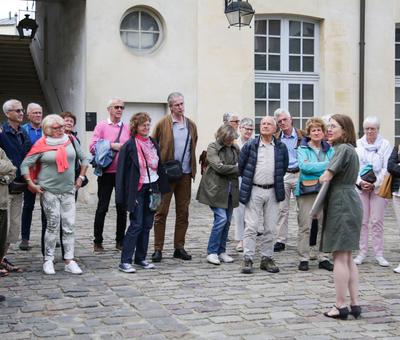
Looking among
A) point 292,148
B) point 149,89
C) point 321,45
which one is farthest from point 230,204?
point 321,45

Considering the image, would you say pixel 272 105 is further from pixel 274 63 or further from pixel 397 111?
pixel 397 111

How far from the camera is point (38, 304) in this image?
687 cm

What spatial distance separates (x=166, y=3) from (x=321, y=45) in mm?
4181

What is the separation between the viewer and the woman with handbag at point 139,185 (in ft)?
27.1

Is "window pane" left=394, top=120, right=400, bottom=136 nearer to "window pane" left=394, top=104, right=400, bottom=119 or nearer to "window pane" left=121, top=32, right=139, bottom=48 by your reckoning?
"window pane" left=394, top=104, right=400, bottom=119

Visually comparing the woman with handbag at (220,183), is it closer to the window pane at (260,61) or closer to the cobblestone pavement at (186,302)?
the cobblestone pavement at (186,302)

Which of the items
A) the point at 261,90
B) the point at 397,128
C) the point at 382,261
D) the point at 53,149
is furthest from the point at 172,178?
the point at 397,128

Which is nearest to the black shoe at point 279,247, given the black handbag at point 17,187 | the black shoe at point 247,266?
the black shoe at point 247,266

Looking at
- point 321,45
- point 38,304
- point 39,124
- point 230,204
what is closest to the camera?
point 38,304

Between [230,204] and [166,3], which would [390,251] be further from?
[166,3]

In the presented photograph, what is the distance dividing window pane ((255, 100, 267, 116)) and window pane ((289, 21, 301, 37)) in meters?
1.87

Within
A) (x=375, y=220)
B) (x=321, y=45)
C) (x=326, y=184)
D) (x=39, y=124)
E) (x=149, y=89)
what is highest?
(x=321, y=45)

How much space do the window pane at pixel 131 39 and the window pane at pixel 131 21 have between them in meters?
0.14

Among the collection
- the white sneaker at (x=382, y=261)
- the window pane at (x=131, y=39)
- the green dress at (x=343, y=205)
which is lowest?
the white sneaker at (x=382, y=261)
